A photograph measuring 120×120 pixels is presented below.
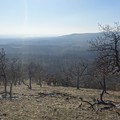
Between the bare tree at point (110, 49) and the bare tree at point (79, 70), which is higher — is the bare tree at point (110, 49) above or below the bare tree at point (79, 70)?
above

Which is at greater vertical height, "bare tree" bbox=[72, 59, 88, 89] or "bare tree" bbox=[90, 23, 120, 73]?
"bare tree" bbox=[90, 23, 120, 73]

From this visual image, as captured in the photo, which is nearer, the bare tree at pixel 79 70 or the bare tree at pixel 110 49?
the bare tree at pixel 110 49

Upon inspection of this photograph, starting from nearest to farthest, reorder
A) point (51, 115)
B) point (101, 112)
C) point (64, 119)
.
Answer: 1. point (64, 119)
2. point (51, 115)
3. point (101, 112)

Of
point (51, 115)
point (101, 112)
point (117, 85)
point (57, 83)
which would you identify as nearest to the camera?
point (51, 115)

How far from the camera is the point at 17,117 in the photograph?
21406 mm

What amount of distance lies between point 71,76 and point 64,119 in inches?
2462

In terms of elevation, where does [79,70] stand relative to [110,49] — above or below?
below

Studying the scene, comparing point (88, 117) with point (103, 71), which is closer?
point (88, 117)

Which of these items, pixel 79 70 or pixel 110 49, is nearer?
pixel 110 49

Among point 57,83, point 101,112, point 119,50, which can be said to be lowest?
point 57,83

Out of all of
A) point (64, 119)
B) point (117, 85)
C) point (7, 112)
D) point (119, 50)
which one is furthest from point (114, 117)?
point (117, 85)

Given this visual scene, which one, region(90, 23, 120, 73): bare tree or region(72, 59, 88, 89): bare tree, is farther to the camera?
region(72, 59, 88, 89): bare tree

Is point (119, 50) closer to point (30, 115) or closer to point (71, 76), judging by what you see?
point (30, 115)

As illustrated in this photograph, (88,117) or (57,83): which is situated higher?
(88,117)
